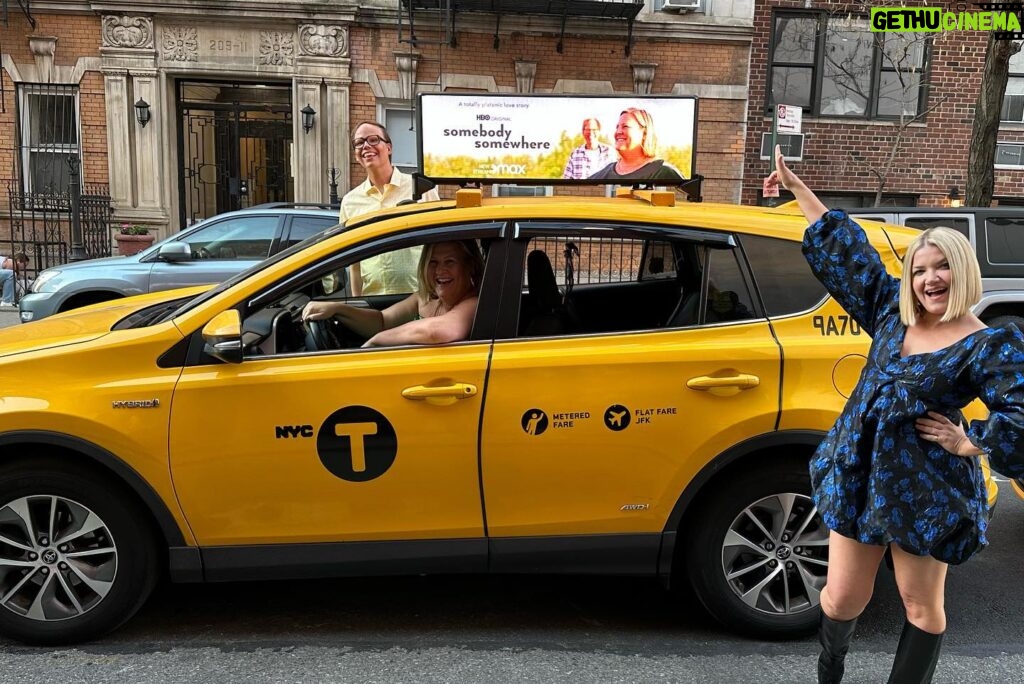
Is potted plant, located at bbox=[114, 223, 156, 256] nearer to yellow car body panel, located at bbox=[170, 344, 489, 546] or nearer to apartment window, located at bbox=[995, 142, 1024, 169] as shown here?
yellow car body panel, located at bbox=[170, 344, 489, 546]

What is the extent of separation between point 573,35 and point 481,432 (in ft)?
42.6

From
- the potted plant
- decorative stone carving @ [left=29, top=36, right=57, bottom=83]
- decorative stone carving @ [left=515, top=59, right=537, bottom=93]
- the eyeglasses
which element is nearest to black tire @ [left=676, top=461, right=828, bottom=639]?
the eyeglasses

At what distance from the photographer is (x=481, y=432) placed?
3.14m

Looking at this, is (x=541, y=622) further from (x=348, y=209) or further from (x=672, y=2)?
(x=672, y=2)

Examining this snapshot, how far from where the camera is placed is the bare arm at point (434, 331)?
10.7 ft

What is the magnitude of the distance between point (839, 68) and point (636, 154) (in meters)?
13.0

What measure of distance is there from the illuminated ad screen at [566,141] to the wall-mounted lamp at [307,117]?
1033cm

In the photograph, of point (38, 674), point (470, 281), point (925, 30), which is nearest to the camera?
point (38, 674)

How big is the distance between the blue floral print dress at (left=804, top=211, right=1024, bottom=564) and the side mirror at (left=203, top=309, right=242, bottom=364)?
6.80 feet

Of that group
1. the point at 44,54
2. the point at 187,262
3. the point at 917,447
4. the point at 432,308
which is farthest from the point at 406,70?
the point at 917,447

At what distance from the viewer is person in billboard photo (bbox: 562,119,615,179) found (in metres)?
4.09

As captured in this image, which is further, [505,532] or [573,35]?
[573,35]

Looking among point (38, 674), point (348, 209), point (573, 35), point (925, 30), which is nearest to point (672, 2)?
point (573, 35)

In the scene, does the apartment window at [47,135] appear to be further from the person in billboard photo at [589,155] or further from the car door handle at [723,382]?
the car door handle at [723,382]
